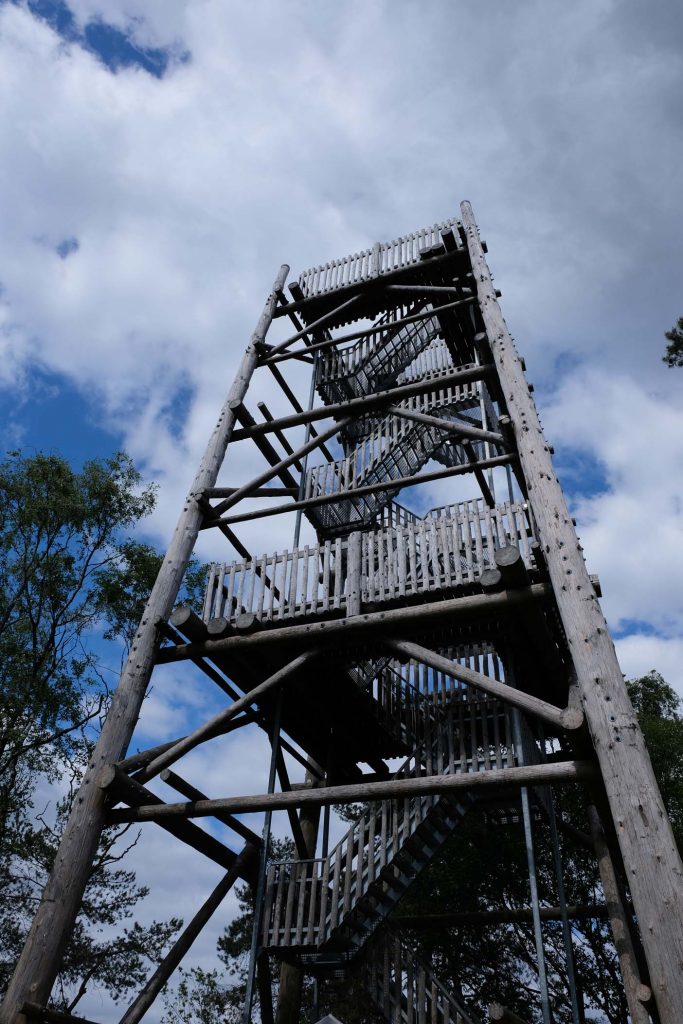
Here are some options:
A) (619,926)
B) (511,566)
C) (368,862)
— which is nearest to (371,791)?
(368,862)

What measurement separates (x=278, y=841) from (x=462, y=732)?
15819mm

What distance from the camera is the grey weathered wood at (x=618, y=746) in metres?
4.80

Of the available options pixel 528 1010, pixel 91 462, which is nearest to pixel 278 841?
pixel 528 1010

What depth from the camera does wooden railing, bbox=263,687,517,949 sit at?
26.6 feet

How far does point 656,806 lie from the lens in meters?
5.36

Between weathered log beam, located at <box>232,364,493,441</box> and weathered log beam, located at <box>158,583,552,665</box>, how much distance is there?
3.54 m

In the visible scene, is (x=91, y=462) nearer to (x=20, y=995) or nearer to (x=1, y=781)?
(x=1, y=781)

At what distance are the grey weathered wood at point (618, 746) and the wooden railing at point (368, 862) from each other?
7.35 ft

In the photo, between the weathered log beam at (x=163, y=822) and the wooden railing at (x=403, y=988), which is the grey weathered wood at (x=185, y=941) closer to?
the weathered log beam at (x=163, y=822)

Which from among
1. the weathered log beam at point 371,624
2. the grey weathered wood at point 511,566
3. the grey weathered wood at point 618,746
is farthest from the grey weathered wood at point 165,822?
the grey weathered wood at point 618,746

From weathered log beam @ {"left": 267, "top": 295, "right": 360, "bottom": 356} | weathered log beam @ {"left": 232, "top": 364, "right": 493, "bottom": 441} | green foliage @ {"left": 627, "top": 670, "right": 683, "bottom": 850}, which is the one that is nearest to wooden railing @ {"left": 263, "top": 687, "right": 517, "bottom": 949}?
weathered log beam @ {"left": 232, "top": 364, "right": 493, "bottom": 441}

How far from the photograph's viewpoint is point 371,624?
824 centimetres

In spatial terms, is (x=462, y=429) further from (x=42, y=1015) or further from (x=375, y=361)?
(x=42, y=1015)

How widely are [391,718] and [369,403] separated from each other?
420cm
